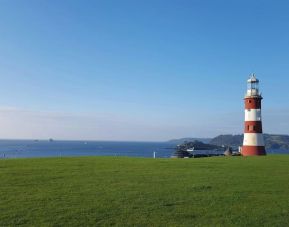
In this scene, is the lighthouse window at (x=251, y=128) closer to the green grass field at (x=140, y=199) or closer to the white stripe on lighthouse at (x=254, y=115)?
the white stripe on lighthouse at (x=254, y=115)

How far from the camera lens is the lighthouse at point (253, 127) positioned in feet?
133

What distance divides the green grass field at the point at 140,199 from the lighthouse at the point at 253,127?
69.2ft

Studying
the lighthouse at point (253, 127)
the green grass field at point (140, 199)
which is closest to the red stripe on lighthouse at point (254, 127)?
the lighthouse at point (253, 127)

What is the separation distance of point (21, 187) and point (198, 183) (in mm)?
6985

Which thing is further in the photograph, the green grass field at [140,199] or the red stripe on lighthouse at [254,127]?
the red stripe on lighthouse at [254,127]

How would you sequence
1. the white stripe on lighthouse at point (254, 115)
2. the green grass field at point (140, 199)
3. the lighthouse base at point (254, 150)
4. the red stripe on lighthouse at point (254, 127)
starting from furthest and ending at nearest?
1. the white stripe on lighthouse at point (254, 115)
2. the red stripe on lighthouse at point (254, 127)
3. the lighthouse base at point (254, 150)
4. the green grass field at point (140, 199)

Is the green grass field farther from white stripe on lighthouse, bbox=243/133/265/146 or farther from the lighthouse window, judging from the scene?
the lighthouse window

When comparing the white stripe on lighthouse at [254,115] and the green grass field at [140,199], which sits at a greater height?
the white stripe on lighthouse at [254,115]

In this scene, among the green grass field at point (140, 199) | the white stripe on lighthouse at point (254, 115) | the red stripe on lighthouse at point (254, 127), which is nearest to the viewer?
the green grass field at point (140, 199)

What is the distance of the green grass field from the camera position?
11320 millimetres

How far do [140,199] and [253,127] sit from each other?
2944 centimetres

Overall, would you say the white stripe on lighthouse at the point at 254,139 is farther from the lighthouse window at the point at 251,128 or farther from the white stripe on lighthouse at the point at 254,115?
the white stripe on lighthouse at the point at 254,115

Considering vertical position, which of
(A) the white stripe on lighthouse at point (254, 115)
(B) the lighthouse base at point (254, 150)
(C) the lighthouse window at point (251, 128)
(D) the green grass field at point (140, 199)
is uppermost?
(A) the white stripe on lighthouse at point (254, 115)

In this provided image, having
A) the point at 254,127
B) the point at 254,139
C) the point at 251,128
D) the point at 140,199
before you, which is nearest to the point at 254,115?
the point at 254,127
